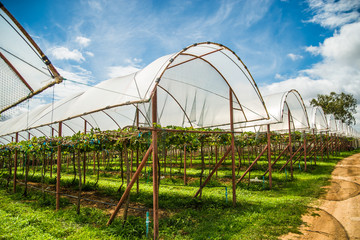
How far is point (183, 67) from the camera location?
7621mm

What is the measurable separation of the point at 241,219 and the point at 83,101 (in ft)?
20.4

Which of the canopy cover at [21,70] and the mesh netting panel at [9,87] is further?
the mesh netting panel at [9,87]

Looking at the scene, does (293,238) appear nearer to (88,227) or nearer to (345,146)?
(88,227)

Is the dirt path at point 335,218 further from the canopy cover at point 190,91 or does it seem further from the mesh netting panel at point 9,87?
the mesh netting panel at point 9,87

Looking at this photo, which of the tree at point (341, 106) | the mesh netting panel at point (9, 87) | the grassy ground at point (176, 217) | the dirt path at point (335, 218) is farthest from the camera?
the tree at point (341, 106)

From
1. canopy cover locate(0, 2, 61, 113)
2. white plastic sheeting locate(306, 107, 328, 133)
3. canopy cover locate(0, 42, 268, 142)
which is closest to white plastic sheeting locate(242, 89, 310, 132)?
canopy cover locate(0, 42, 268, 142)

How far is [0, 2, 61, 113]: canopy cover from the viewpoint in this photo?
2986 millimetres

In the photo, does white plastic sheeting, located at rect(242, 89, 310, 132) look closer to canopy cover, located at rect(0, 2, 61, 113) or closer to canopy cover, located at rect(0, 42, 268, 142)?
canopy cover, located at rect(0, 42, 268, 142)

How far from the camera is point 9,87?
10.4ft

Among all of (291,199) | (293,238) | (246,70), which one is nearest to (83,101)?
(246,70)

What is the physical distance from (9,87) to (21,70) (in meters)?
0.30

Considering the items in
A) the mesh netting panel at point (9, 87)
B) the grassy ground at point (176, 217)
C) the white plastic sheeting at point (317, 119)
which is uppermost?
the white plastic sheeting at point (317, 119)

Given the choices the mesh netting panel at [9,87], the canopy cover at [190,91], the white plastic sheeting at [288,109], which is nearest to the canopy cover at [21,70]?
the mesh netting panel at [9,87]

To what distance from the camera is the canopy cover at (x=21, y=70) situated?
9.80 ft
